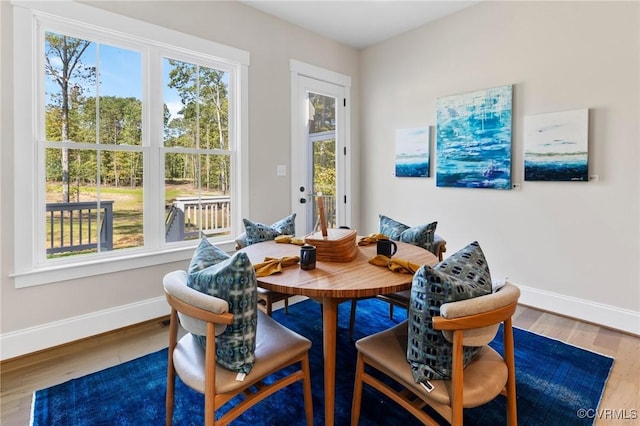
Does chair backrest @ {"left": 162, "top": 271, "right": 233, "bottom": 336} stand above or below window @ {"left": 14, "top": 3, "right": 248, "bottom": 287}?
below

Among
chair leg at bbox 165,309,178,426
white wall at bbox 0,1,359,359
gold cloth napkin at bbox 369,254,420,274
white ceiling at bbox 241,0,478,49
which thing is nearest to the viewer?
chair leg at bbox 165,309,178,426

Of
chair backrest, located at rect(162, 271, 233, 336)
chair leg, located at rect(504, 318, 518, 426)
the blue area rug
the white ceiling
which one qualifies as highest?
the white ceiling

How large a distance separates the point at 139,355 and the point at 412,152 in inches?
131

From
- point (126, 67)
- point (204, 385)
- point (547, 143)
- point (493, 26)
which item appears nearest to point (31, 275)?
point (126, 67)

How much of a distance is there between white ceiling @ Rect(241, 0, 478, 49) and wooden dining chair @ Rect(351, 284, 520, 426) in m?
3.18

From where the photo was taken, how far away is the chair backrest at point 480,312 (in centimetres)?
111

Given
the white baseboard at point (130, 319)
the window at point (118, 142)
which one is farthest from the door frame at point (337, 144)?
the white baseboard at point (130, 319)

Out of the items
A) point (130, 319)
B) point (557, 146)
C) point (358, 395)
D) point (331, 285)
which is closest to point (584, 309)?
point (557, 146)

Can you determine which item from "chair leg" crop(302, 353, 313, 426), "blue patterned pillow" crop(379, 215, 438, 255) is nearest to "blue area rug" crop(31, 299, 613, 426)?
"chair leg" crop(302, 353, 313, 426)

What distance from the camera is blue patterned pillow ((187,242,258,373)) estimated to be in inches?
48.2

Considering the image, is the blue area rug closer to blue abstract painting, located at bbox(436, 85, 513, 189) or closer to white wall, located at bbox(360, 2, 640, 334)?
white wall, located at bbox(360, 2, 640, 334)

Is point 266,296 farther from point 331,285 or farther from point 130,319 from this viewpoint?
point 130,319

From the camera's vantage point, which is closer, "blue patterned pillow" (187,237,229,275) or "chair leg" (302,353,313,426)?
"blue patterned pillow" (187,237,229,275)

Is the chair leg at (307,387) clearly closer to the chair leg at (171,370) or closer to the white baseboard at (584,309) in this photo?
the chair leg at (171,370)
